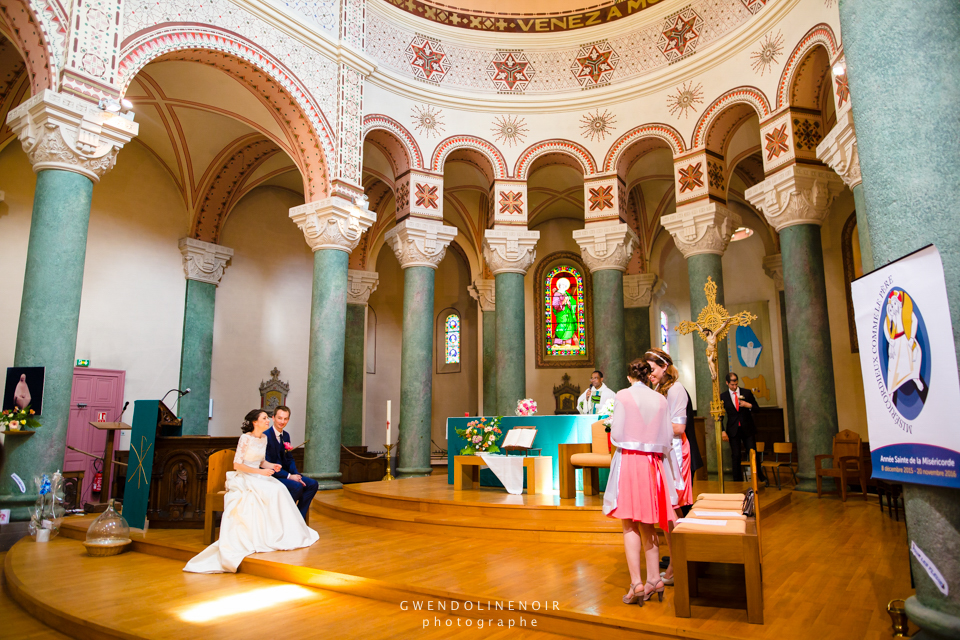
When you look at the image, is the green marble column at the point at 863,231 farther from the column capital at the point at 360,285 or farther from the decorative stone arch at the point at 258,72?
the column capital at the point at 360,285

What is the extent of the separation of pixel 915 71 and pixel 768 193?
735 cm

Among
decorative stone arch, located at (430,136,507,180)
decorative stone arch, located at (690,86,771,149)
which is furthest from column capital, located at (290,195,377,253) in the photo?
decorative stone arch, located at (690,86,771,149)

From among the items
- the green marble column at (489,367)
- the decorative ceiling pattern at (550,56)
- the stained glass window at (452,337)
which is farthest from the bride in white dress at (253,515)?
the stained glass window at (452,337)

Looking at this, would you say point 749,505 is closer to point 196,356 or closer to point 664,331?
point 196,356

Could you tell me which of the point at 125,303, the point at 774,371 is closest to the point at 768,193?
the point at 774,371

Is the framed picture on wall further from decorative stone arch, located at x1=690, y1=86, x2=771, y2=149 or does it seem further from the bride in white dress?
decorative stone arch, located at x1=690, y1=86, x2=771, y2=149

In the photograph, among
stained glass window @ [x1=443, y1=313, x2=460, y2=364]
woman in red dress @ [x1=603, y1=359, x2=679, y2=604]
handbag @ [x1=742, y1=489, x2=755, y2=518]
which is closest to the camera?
woman in red dress @ [x1=603, y1=359, x2=679, y2=604]

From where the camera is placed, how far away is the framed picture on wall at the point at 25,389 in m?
6.63

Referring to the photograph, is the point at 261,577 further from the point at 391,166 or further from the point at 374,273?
the point at 374,273

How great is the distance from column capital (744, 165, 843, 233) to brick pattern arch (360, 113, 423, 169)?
20.6ft

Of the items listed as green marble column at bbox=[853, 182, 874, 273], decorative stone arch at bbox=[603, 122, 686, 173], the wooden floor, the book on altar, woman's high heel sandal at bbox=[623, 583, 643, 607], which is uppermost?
decorative stone arch at bbox=[603, 122, 686, 173]

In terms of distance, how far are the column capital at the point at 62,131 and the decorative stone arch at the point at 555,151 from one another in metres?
7.39

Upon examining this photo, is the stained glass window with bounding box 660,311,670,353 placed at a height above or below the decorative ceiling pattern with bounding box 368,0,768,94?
below

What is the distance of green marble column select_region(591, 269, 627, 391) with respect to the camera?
11.8 meters
